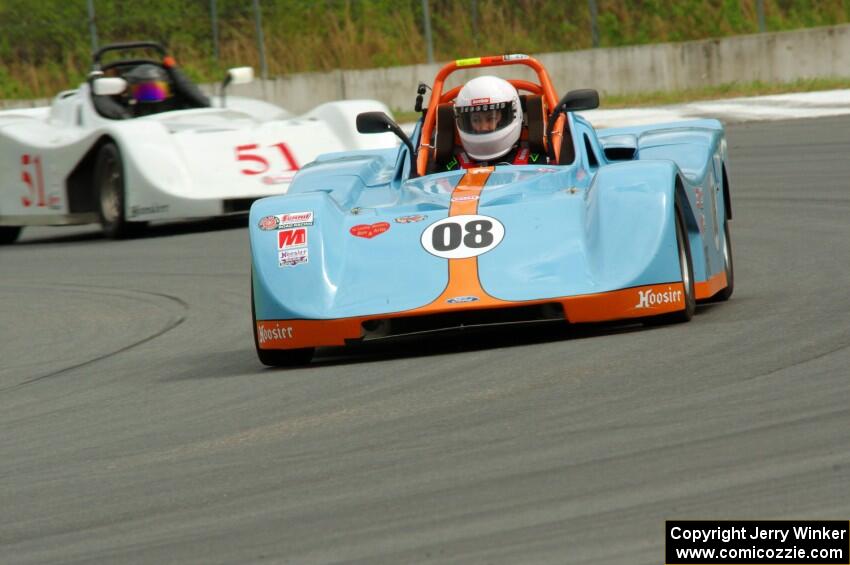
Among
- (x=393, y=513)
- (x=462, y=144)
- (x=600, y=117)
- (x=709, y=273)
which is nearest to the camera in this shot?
(x=393, y=513)

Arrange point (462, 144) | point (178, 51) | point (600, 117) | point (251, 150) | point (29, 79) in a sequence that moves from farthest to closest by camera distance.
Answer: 1. point (29, 79)
2. point (178, 51)
3. point (600, 117)
4. point (251, 150)
5. point (462, 144)

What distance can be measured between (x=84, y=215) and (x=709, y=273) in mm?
7511

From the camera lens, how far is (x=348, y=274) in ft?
21.4

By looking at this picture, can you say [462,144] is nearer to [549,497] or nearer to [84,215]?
[549,497]

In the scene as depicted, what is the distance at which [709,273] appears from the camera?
23.2 feet

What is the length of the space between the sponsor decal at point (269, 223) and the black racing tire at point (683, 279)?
1487 mm

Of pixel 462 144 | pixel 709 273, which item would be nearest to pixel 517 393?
pixel 709 273

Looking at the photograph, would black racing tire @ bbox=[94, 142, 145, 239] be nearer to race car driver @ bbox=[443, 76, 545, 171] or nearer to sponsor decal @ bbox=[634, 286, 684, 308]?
race car driver @ bbox=[443, 76, 545, 171]

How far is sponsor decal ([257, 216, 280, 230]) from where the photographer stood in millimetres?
6715

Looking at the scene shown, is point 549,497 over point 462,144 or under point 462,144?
under

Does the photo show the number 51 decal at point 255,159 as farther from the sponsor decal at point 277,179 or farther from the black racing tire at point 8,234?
the black racing tire at point 8,234

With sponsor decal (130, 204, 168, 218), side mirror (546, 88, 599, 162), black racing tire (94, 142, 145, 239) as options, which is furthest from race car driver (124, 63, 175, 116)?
side mirror (546, 88, 599, 162)

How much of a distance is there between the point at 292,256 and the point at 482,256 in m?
0.74

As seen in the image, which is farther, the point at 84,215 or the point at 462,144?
the point at 84,215
